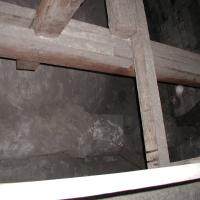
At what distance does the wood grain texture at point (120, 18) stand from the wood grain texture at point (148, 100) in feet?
0.22

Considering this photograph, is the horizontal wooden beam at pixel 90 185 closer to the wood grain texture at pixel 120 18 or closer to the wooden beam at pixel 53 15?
the wooden beam at pixel 53 15

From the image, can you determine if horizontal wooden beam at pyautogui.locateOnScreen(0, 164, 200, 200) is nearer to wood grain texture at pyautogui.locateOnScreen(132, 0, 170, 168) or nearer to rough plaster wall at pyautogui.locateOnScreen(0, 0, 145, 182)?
wood grain texture at pyautogui.locateOnScreen(132, 0, 170, 168)

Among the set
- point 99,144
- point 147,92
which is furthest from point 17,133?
point 147,92

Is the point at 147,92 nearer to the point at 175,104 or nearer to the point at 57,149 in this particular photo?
the point at 57,149

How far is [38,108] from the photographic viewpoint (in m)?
3.28

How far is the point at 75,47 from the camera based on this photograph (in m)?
1.89

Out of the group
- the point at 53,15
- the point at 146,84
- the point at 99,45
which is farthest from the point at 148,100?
the point at 53,15

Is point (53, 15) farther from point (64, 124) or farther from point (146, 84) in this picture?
point (64, 124)

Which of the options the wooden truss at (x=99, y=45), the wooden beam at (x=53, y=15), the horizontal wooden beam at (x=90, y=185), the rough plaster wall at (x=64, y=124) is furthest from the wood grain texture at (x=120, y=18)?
the rough plaster wall at (x=64, y=124)

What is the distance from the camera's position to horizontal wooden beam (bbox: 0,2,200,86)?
1697 millimetres

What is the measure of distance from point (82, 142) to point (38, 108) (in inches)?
30.2

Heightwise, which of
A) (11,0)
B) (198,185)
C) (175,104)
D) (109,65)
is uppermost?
(11,0)

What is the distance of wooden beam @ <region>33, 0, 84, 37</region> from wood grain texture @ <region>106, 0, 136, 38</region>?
17.6 inches

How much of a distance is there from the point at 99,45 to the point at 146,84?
50cm
